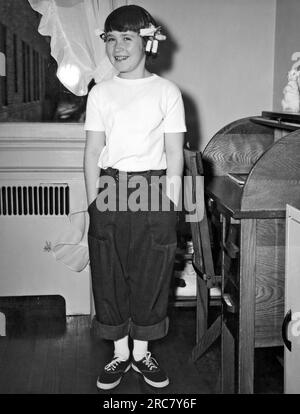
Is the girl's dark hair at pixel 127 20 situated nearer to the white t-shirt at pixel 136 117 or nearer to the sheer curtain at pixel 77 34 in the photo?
the white t-shirt at pixel 136 117

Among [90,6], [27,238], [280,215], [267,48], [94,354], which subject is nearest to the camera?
[280,215]

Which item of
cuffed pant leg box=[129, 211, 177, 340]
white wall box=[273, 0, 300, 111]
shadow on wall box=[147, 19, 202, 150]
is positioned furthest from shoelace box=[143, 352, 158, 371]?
white wall box=[273, 0, 300, 111]

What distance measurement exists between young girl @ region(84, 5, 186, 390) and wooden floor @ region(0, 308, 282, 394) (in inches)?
4.0

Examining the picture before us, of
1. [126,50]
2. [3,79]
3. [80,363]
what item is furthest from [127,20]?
[80,363]

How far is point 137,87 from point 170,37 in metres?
1.07

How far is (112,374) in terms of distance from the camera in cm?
209

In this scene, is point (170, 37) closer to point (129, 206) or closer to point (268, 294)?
point (129, 206)

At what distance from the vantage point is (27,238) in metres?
2.80

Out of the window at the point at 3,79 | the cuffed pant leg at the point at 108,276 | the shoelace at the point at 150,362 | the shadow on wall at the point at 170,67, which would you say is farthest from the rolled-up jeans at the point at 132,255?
the shadow on wall at the point at 170,67

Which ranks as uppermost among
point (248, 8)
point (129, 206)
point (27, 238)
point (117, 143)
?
point (248, 8)

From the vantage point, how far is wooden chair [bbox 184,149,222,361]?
6.64 feet

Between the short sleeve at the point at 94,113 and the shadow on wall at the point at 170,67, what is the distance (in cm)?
95

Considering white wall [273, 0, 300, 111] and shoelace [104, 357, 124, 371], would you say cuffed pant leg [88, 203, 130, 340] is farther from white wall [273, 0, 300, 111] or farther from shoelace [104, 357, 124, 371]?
white wall [273, 0, 300, 111]

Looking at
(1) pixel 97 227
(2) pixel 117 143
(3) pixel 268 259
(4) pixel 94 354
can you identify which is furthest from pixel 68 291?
(3) pixel 268 259
